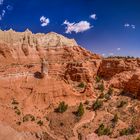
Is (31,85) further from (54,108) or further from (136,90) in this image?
(136,90)

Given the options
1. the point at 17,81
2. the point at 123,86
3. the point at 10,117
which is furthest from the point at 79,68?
the point at 10,117

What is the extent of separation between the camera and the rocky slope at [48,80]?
59.2 m

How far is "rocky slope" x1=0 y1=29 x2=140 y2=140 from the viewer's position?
59.2 meters

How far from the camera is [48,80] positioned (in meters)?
68.4

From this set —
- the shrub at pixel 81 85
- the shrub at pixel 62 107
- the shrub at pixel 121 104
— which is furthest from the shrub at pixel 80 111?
the shrub at pixel 81 85

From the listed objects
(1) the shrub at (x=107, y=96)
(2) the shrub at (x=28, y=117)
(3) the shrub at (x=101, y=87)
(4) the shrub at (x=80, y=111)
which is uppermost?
(3) the shrub at (x=101, y=87)

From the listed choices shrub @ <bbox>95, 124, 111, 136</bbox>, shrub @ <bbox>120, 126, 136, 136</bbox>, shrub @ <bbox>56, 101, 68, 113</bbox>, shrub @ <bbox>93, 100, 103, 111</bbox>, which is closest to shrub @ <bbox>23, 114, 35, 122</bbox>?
shrub @ <bbox>56, 101, 68, 113</bbox>

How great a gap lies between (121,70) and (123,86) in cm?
628

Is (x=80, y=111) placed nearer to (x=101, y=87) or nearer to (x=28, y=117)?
(x=28, y=117)

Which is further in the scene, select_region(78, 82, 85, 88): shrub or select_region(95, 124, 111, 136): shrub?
select_region(78, 82, 85, 88): shrub

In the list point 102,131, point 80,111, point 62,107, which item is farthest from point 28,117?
point 102,131

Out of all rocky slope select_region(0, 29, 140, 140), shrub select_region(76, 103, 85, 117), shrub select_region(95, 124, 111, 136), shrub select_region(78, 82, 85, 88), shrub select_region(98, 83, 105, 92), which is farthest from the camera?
shrub select_region(98, 83, 105, 92)

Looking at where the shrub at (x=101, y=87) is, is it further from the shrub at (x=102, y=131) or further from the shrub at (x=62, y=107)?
the shrub at (x=102, y=131)

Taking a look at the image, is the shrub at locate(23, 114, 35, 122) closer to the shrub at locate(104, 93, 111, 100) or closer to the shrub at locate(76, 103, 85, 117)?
the shrub at locate(76, 103, 85, 117)
